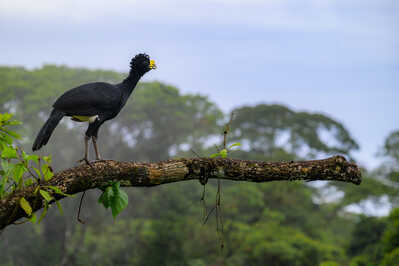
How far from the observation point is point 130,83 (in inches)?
198

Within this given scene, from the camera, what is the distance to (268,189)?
25453mm

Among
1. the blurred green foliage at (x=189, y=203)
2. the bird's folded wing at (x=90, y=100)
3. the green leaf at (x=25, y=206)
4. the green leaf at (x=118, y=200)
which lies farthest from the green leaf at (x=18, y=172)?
the blurred green foliage at (x=189, y=203)

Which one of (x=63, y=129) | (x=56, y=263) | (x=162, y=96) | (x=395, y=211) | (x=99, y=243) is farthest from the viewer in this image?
(x=162, y=96)

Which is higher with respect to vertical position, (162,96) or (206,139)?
(162,96)

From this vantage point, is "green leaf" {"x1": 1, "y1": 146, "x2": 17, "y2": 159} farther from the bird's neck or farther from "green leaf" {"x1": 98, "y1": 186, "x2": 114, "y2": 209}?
the bird's neck

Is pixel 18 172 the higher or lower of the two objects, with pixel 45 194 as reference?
higher

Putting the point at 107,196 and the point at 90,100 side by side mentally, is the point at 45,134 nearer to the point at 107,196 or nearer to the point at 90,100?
the point at 90,100

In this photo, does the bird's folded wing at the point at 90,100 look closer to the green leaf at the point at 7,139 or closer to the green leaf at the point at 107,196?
the green leaf at the point at 7,139

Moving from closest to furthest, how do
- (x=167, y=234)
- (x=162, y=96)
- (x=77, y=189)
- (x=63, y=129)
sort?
1. (x=77, y=189)
2. (x=167, y=234)
3. (x=63, y=129)
4. (x=162, y=96)

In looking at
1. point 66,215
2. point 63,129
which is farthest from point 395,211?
point 63,129

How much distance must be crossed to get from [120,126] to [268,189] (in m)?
11.1

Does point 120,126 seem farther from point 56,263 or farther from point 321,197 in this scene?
point 321,197

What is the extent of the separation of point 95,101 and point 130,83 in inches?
25.2

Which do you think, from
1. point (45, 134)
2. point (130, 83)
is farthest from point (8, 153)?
point (130, 83)
